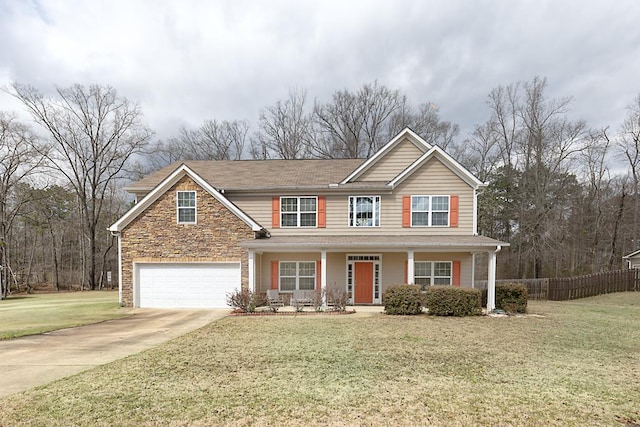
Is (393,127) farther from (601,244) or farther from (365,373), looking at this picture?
(365,373)

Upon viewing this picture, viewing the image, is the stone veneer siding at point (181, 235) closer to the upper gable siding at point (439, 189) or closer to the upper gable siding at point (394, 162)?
the upper gable siding at point (394, 162)

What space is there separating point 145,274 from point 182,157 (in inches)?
1082

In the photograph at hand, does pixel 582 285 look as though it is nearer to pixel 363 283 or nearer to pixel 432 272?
pixel 432 272

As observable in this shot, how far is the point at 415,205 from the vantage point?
54.7 feet

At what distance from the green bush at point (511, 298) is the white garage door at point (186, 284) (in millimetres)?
11185

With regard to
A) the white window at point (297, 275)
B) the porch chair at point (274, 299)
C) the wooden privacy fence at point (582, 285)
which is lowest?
the wooden privacy fence at point (582, 285)

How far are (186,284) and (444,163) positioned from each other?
43.6 ft

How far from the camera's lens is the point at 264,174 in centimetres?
1917

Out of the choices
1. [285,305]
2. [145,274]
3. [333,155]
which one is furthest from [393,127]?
[145,274]

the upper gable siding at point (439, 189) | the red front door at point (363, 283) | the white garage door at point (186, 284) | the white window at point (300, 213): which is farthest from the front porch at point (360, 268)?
the white garage door at point (186, 284)

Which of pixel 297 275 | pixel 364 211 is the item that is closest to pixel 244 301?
pixel 297 275

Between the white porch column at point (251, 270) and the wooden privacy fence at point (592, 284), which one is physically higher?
the white porch column at point (251, 270)

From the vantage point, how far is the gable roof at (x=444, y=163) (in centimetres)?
1623

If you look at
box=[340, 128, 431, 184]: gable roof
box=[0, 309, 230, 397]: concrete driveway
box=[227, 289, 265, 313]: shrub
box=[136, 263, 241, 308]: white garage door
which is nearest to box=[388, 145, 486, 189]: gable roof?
box=[340, 128, 431, 184]: gable roof
